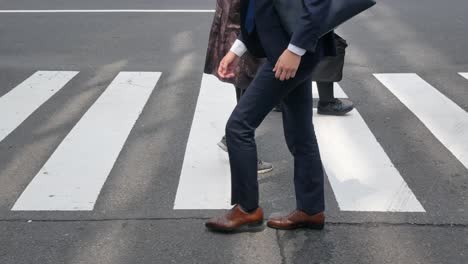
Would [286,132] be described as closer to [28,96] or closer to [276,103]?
[276,103]

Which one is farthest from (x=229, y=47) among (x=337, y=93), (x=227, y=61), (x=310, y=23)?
(x=337, y=93)

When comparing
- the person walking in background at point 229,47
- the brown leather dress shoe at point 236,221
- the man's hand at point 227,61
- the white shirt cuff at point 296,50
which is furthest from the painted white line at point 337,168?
the white shirt cuff at point 296,50

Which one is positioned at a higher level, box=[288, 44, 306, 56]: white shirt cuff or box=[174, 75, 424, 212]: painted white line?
box=[288, 44, 306, 56]: white shirt cuff

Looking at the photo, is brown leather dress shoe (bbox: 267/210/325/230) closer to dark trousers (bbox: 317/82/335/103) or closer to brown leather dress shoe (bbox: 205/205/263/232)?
brown leather dress shoe (bbox: 205/205/263/232)

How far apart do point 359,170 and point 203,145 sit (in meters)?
1.25

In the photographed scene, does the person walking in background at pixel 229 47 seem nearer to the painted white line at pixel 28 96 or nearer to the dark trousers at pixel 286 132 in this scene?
the dark trousers at pixel 286 132

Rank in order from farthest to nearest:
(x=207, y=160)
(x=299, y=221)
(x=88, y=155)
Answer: (x=88, y=155), (x=207, y=160), (x=299, y=221)

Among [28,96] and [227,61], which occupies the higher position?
[227,61]

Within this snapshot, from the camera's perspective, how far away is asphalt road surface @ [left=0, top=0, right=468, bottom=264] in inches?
147

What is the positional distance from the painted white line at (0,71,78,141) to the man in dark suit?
2.63 m

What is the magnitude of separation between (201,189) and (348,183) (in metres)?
0.96

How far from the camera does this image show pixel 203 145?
5375 mm

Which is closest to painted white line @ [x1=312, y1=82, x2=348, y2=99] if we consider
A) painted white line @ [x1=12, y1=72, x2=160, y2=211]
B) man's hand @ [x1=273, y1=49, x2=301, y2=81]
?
painted white line @ [x1=12, y1=72, x2=160, y2=211]

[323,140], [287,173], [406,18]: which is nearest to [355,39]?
[406,18]
